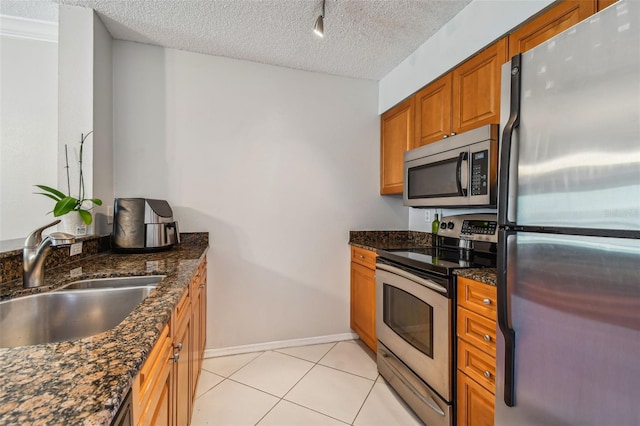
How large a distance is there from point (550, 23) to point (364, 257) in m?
1.80

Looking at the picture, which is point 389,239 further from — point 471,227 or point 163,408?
point 163,408

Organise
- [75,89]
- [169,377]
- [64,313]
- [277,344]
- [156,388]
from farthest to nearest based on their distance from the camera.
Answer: [277,344], [75,89], [64,313], [169,377], [156,388]

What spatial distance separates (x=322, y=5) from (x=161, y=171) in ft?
5.35

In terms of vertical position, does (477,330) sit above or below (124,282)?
below

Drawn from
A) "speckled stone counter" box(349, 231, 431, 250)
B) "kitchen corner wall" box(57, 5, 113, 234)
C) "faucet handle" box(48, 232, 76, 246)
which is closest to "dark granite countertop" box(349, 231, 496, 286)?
"speckled stone counter" box(349, 231, 431, 250)

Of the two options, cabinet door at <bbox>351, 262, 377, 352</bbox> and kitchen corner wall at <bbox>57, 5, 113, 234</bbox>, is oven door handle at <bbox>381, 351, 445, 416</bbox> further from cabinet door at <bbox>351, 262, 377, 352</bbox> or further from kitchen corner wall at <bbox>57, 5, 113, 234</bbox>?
kitchen corner wall at <bbox>57, 5, 113, 234</bbox>

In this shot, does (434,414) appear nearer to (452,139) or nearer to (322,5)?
(452,139)

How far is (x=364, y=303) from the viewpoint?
2.46 meters

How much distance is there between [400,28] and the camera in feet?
6.63

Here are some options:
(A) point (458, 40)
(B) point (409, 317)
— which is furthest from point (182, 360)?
(A) point (458, 40)

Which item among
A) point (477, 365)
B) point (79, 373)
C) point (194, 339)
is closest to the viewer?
point (79, 373)

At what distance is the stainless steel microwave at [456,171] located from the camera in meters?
1.58

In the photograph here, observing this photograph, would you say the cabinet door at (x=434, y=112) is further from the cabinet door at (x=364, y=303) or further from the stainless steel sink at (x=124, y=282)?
the stainless steel sink at (x=124, y=282)

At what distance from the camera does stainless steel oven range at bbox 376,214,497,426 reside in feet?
4.78
